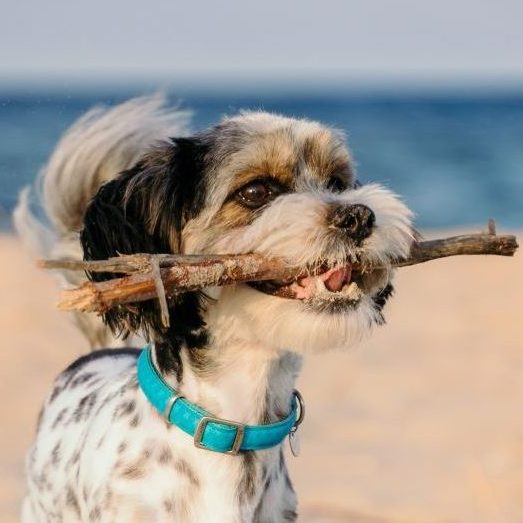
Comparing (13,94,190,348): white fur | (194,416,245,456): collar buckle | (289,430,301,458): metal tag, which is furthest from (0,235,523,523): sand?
(194,416,245,456): collar buckle

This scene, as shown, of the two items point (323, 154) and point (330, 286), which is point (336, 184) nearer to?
point (323, 154)

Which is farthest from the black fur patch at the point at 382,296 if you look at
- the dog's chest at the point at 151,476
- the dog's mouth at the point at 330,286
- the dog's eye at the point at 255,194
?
the dog's chest at the point at 151,476

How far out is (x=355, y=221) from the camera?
3389mm

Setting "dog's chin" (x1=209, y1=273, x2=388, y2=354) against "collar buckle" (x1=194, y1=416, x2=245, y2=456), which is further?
"collar buckle" (x1=194, y1=416, x2=245, y2=456)

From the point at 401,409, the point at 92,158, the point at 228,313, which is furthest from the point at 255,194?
the point at 401,409

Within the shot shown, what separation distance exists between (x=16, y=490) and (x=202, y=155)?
3.17 m

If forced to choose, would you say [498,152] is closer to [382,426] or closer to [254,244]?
[382,426]

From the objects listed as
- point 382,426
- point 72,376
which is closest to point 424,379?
point 382,426

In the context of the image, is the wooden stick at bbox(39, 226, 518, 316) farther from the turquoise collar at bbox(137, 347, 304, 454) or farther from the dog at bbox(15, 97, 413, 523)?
the turquoise collar at bbox(137, 347, 304, 454)

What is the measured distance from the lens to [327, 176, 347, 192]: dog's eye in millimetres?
4023

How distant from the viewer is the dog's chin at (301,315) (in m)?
3.41

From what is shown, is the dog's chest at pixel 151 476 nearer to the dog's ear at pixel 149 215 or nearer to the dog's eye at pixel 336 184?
the dog's ear at pixel 149 215

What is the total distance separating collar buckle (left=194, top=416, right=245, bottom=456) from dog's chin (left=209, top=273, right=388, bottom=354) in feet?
0.94

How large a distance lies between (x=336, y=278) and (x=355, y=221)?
226 millimetres
